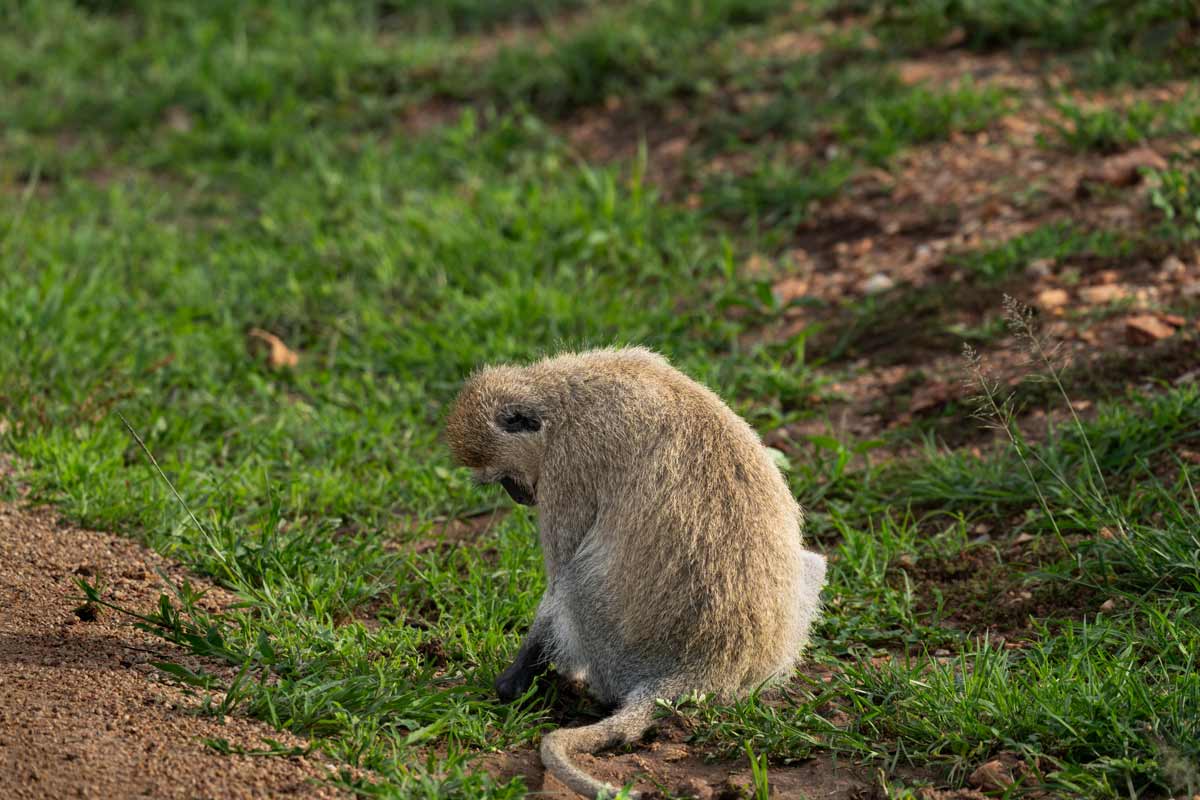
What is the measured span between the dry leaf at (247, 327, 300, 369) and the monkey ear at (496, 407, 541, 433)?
8.46 feet

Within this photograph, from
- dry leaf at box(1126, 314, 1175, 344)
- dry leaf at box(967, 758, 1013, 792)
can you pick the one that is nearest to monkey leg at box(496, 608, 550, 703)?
dry leaf at box(967, 758, 1013, 792)

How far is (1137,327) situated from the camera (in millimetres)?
6320

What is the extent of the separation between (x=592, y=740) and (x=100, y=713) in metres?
1.45

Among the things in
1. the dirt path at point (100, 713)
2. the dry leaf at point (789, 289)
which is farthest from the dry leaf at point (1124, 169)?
the dirt path at point (100, 713)

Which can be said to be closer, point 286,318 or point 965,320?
point 965,320

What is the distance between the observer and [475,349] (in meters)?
7.06

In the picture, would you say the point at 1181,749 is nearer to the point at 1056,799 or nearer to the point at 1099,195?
the point at 1056,799

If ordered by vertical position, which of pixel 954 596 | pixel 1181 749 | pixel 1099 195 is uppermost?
Answer: pixel 1099 195

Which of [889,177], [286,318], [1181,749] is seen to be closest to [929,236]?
[889,177]

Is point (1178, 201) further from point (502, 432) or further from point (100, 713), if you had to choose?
point (100, 713)

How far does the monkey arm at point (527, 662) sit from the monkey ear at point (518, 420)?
66cm

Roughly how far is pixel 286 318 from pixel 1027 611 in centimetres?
423

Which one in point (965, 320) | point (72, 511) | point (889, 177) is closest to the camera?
point (72, 511)

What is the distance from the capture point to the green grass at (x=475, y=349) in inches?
174
